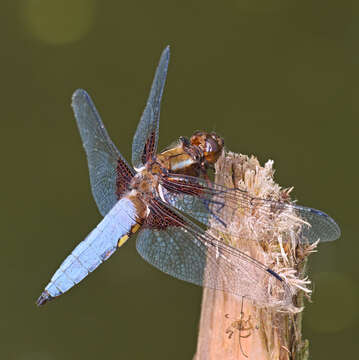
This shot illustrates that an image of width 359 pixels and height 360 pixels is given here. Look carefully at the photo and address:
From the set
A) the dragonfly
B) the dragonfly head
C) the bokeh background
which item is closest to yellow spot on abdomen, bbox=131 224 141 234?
the dragonfly

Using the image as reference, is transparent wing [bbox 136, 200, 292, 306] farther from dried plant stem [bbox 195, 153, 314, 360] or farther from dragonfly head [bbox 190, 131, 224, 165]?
dragonfly head [bbox 190, 131, 224, 165]

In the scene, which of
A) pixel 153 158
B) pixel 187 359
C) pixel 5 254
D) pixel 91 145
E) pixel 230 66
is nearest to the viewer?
pixel 153 158

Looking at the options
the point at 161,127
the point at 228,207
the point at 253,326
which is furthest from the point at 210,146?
the point at 161,127

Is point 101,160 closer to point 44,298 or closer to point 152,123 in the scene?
point 152,123

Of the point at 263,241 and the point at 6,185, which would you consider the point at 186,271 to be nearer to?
the point at 263,241

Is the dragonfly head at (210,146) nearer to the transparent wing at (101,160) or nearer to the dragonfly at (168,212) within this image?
the dragonfly at (168,212)

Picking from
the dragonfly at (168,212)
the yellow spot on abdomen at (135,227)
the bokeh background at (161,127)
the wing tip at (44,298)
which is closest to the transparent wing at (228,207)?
the dragonfly at (168,212)

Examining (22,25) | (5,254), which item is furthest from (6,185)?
(22,25)
